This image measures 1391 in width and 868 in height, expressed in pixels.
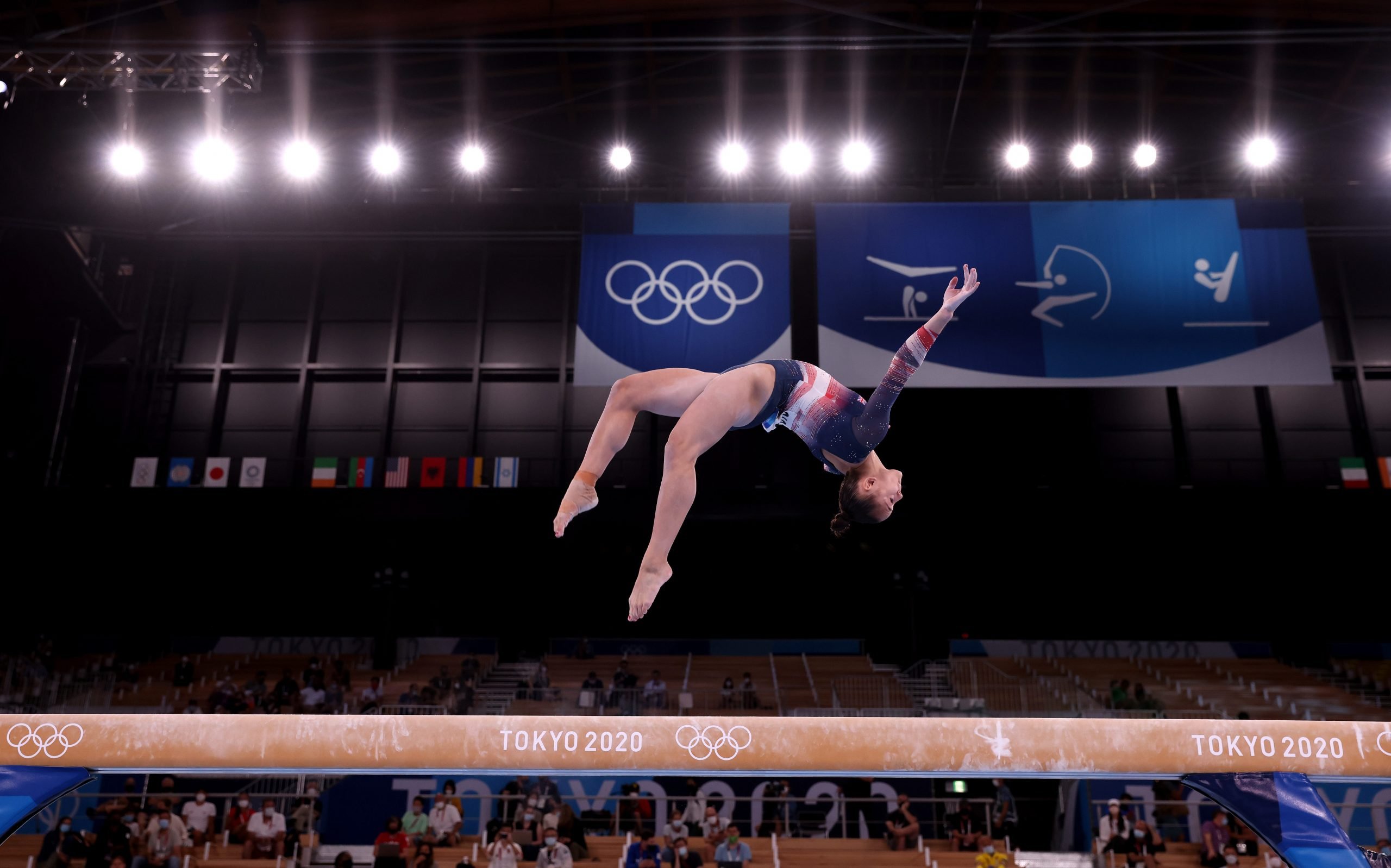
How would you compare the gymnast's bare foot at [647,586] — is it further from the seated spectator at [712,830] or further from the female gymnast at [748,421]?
the seated spectator at [712,830]

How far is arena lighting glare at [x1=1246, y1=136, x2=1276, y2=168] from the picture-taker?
14930mm

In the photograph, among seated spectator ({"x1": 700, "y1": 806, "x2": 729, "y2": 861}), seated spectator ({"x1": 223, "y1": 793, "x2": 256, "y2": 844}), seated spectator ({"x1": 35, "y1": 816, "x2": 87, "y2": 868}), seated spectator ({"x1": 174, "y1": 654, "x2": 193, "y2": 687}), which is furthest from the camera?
seated spectator ({"x1": 174, "y1": 654, "x2": 193, "y2": 687})

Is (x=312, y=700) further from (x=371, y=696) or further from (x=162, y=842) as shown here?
(x=162, y=842)

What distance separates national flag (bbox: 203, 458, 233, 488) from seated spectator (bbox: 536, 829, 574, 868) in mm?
11305

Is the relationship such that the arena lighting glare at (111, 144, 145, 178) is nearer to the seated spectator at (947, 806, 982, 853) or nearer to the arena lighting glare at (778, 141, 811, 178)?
the arena lighting glare at (778, 141, 811, 178)

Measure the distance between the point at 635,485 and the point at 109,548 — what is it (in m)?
10.3

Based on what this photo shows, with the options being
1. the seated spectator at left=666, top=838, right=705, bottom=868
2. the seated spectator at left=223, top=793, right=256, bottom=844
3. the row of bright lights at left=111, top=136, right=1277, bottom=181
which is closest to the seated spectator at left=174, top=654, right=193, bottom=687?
the seated spectator at left=223, top=793, right=256, bottom=844

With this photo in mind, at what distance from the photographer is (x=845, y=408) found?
4.20m

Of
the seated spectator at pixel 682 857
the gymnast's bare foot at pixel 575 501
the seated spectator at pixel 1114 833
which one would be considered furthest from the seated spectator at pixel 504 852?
the gymnast's bare foot at pixel 575 501

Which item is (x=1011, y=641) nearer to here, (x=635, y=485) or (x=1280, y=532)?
(x=1280, y=532)

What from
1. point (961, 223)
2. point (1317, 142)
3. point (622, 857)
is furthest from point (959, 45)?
point (622, 857)

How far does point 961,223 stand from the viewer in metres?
12.6

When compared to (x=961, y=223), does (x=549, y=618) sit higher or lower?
lower

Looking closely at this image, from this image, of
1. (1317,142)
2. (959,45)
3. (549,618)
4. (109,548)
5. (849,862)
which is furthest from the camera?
(549,618)
